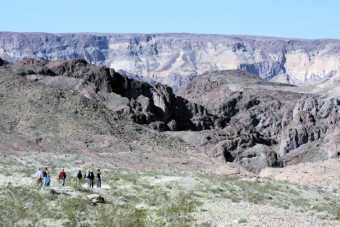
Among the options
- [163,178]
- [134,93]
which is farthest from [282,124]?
[163,178]

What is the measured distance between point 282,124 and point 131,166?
244ft

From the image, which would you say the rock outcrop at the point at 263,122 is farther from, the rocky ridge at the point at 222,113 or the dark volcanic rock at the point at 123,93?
the dark volcanic rock at the point at 123,93

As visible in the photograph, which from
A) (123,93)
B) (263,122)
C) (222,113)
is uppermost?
(123,93)

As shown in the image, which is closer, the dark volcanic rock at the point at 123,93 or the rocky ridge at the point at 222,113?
the rocky ridge at the point at 222,113

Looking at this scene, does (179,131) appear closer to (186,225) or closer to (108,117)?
(108,117)

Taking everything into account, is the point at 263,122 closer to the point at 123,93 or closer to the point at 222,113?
the point at 222,113

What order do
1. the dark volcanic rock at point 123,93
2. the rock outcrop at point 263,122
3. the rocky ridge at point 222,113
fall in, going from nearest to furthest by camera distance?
the rock outcrop at point 263,122 → the rocky ridge at point 222,113 → the dark volcanic rock at point 123,93

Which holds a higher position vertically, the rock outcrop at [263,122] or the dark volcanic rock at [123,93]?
the dark volcanic rock at [123,93]

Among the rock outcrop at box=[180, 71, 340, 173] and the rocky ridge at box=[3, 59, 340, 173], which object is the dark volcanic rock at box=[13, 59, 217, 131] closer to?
the rocky ridge at box=[3, 59, 340, 173]

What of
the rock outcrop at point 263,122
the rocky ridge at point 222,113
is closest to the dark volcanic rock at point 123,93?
the rocky ridge at point 222,113

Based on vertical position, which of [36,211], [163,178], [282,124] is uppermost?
[36,211]

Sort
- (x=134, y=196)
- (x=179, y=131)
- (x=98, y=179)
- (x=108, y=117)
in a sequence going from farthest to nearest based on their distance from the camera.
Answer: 1. (x=179, y=131)
2. (x=108, y=117)
3. (x=98, y=179)
4. (x=134, y=196)

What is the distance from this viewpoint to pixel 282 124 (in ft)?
409

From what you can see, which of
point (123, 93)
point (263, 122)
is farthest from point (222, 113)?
point (123, 93)
